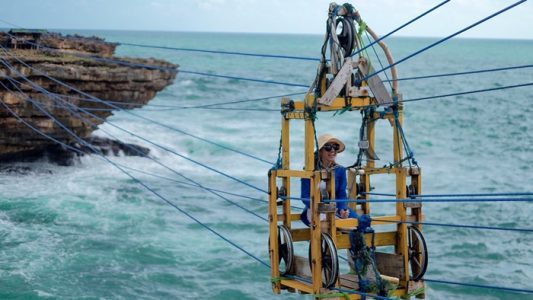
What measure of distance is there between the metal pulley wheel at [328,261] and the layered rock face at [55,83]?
12676mm

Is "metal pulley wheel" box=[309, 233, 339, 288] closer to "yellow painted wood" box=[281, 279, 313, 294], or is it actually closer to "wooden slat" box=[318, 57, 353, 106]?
"yellow painted wood" box=[281, 279, 313, 294]

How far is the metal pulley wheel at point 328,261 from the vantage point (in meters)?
9.44

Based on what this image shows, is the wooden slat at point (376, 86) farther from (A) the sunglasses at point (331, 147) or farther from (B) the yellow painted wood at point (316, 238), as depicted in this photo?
(B) the yellow painted wood at point (316, 238)

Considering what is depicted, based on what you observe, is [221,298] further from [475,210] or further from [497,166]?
[497,166]

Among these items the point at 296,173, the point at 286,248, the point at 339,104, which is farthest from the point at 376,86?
the point at 286,248

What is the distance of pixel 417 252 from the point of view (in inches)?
408

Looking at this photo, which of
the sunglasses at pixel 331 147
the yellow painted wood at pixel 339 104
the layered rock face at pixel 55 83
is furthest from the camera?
the layered rock face at pixel 55 83

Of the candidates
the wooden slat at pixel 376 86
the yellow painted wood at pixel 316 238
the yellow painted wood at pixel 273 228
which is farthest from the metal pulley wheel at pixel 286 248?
the wooden slat at pixel 376 86

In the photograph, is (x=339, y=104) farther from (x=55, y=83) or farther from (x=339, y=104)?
(x=55, y=83)

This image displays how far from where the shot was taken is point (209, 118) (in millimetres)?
46688

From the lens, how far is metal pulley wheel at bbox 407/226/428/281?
10250 mm

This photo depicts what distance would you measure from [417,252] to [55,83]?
15168mm

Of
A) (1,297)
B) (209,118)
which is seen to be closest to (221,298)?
(1,297)

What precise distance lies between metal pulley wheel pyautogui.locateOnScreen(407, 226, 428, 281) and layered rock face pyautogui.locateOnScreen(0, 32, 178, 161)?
12.2m
